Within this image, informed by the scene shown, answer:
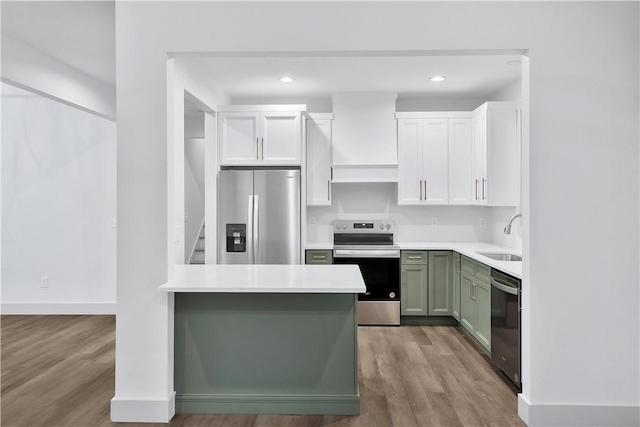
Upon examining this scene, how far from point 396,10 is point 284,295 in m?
1.80

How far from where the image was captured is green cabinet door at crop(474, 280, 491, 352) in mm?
3439

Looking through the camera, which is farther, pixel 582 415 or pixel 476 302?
pixel 476 302

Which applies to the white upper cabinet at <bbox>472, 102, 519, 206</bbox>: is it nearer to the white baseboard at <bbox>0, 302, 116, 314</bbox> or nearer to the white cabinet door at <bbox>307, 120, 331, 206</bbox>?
the white cabinet door at <bbox>307, 120, 331, 206</bbox>

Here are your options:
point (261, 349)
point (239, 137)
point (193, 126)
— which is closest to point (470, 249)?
point (261, 349)

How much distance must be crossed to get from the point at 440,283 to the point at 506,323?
1.54 metres

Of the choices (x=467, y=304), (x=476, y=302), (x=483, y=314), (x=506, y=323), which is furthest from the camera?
(x=467, y=304)

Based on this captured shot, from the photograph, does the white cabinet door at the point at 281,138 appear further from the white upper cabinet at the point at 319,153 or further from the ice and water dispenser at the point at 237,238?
the ice and water dispenser at the point at 237,238

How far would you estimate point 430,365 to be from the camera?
3.43m

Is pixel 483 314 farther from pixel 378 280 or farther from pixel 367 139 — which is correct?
pixel 367 139

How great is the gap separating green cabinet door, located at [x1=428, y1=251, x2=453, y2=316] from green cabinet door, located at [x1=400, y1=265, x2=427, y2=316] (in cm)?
7

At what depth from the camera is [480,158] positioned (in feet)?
14.8

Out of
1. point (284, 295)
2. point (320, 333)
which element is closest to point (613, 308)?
point (320, 333)

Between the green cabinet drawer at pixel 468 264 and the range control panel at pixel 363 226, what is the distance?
112cm

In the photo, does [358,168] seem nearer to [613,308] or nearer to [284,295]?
[284,295]
